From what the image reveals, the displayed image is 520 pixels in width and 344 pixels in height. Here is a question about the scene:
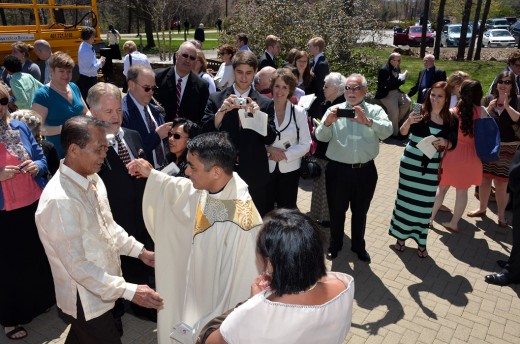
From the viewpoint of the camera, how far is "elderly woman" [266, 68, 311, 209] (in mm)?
4621

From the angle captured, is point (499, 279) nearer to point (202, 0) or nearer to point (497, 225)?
point (497, 225)

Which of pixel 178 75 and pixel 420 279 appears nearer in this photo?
pixel 420 279

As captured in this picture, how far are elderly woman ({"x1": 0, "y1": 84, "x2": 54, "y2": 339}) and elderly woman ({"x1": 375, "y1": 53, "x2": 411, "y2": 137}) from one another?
24.7 feet

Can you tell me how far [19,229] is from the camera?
383cm

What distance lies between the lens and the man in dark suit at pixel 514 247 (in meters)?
4.52

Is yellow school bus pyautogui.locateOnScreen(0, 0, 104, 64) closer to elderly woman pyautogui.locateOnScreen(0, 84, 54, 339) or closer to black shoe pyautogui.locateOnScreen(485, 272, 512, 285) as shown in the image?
elderly woman pyautogui.locateOnScreen(0, 84, 54, 339)

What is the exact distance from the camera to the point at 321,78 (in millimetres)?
7992

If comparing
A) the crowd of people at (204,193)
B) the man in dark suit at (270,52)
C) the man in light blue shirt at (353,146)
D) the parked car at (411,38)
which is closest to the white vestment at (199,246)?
the crowd of people at (204,193)

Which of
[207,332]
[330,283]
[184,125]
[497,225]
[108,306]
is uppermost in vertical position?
[184,125]

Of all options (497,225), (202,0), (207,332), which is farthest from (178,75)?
(202,0)

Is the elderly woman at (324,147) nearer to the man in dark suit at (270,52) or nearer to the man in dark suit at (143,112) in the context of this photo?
the man in dark suit at (143,112)

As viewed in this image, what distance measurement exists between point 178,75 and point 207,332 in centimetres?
417

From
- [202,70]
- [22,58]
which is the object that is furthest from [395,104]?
[22,58]

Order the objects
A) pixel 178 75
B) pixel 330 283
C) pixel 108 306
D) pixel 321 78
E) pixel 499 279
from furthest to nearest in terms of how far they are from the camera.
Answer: pixel 321 78
pixel 178 75
pixel 499 279
pixel 108 306
pixel 330 283
